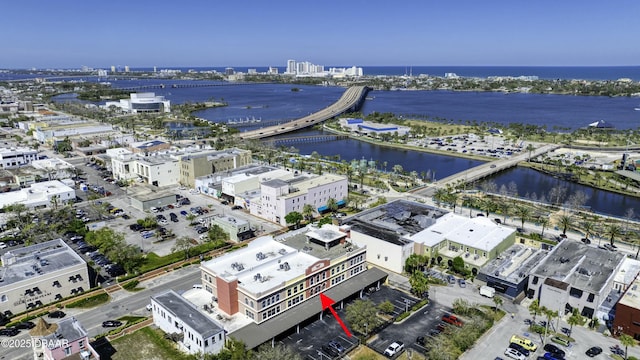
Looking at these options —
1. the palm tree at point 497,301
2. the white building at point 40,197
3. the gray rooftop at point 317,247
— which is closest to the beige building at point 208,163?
the white building at point 40,197

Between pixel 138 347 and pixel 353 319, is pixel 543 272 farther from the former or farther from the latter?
pixel 138 347

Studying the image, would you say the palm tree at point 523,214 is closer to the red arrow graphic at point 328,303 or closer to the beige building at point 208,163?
the red arrow graphic at point 328,303

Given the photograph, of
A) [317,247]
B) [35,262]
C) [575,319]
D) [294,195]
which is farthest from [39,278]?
[575,319]

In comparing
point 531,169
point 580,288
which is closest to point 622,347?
point 580,288

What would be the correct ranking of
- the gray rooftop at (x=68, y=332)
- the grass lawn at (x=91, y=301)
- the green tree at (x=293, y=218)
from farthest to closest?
the green tree at (x=293, y=218)
the grass lawn at (x=91, y=301)
the gray rooftop at (x=68, y=332)

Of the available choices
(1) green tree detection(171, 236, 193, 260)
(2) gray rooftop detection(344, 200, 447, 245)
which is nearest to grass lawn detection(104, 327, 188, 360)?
(1) green tree detection(171, 236, 193, 260)

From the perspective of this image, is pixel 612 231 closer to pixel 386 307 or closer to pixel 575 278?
pixel 575 278
